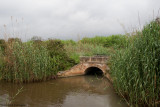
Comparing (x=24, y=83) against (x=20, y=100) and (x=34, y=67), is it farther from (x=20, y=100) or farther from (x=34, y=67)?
(x=20, y=100)

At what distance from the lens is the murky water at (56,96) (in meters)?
5.46

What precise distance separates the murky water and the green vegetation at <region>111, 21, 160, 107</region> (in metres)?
1.08

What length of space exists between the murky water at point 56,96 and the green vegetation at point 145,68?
1.08 metres

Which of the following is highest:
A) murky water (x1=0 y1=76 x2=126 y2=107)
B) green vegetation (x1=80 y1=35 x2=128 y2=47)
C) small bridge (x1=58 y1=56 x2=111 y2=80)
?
green vegetation (x1=80 y1=35 x2=128 y2=47)

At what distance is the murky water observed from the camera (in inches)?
215

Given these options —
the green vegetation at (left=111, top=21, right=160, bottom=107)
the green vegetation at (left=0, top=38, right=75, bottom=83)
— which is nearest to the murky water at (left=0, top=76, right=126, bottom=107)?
the green vegetation at (left=0, top=38, right=75, bottom=83)

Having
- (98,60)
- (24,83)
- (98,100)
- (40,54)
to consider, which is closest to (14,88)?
(24,83)

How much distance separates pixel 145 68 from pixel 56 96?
371 centimetres

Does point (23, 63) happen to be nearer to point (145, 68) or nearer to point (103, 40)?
point (145, 68)

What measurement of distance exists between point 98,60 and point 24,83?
4513 millimetres

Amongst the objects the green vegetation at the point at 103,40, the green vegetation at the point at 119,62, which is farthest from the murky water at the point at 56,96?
the green vegetation at the point at 103,40

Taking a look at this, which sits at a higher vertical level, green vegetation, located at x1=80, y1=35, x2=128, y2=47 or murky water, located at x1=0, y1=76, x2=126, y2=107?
green vegetation, located at x1=80, y1=35, x2=128, y2=47

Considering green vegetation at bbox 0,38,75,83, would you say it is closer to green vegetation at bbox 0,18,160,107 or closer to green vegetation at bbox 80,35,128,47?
green vegetation at bbox 0,18,160,107

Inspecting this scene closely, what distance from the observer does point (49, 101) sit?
575cm
